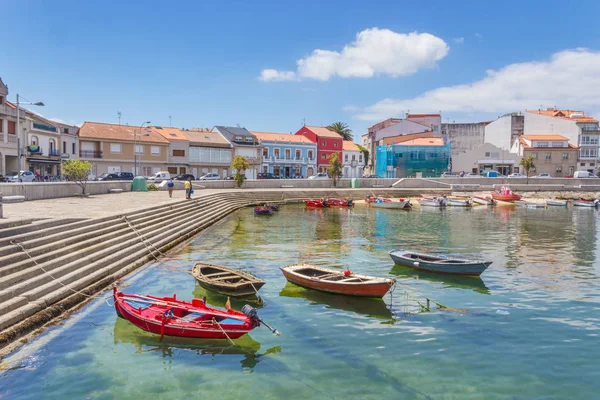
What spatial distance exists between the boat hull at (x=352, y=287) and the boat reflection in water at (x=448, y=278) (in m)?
4.52

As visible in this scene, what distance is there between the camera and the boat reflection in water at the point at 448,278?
1933 centimetres

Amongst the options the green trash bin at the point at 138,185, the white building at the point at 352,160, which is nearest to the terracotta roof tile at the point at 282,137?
the white building at the point at 352,160

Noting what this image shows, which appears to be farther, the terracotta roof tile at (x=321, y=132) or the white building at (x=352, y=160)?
the white building at (x=352, y=160)

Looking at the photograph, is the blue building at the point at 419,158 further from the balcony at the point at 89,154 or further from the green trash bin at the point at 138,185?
the green trash bin at the point at 138,185

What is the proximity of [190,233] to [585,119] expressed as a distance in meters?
86.3

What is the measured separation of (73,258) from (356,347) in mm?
10539

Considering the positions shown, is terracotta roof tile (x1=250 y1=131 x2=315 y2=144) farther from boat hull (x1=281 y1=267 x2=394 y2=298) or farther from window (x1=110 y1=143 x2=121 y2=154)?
boat hull (x1=281 y1=267 x2=394 y2=298)

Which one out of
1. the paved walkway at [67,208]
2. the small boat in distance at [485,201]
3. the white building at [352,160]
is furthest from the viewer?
the white building at [352,160]

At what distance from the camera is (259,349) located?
12.5 m

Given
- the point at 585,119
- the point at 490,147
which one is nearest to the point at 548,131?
the point at 585,119

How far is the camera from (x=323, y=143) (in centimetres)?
9475

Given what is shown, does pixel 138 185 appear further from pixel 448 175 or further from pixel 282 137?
pixel 448 175

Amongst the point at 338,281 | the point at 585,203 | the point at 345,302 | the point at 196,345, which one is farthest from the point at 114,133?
the point at 585,203

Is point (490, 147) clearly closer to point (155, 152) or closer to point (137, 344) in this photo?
point (155, 152)
